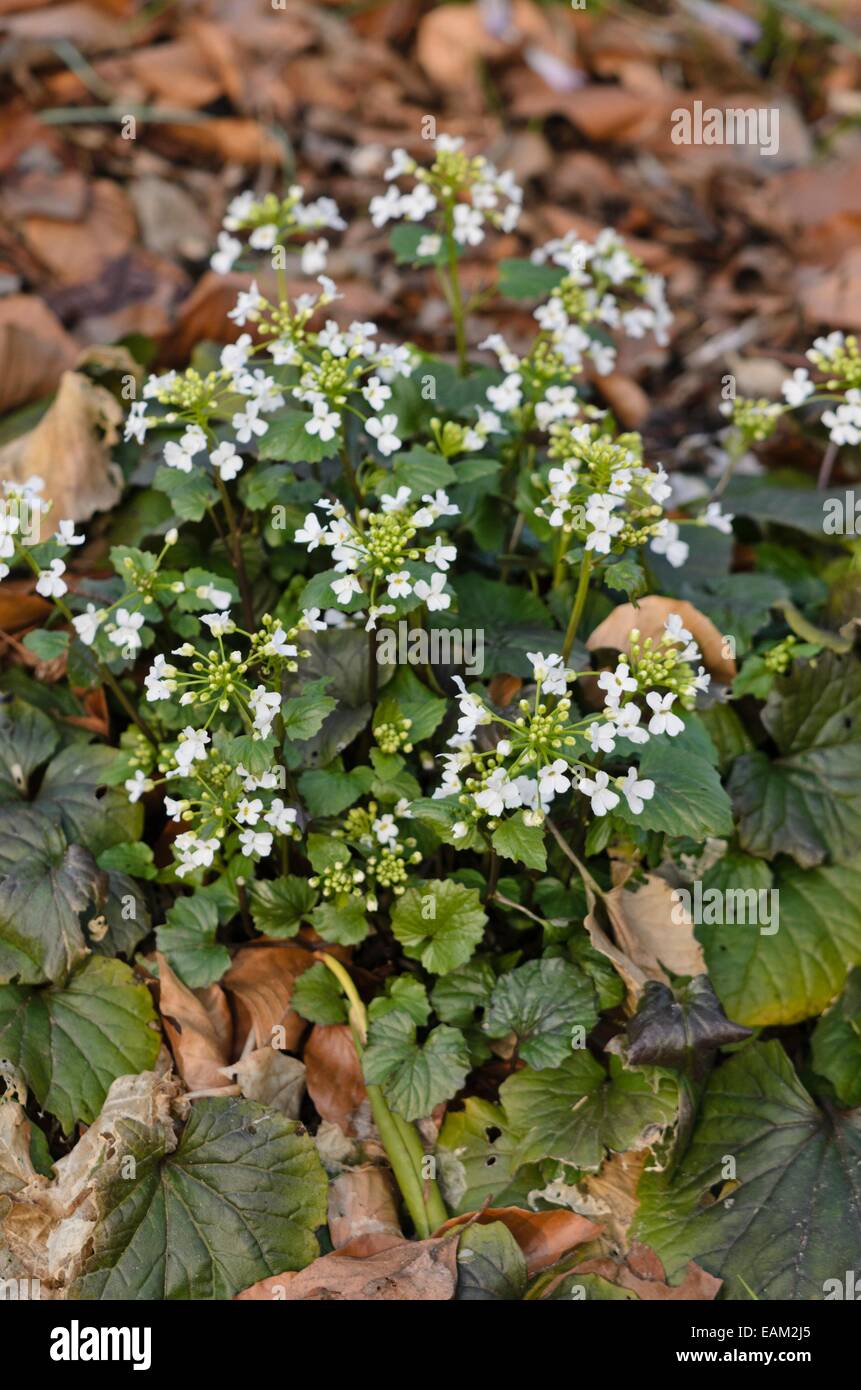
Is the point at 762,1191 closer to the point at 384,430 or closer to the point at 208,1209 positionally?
the point at 208,1209

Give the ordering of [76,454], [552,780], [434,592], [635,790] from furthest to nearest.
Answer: [76,454]
[434,592]
[635,790]
[552,780]

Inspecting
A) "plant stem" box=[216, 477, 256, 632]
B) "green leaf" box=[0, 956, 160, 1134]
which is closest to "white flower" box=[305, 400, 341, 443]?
"plant stem" box=[216, 477, 256, 632]

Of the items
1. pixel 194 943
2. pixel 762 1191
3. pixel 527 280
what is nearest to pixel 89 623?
pixel 194 943

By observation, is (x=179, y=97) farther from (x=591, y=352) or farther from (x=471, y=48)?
(x=591, y=352)

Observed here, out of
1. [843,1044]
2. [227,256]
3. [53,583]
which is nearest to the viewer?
[53,583]

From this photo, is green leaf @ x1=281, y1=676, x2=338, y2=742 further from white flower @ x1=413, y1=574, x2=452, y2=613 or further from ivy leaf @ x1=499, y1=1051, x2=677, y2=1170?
ivy leaf @ x1=499, y1=1051, x2=677, y2=1170

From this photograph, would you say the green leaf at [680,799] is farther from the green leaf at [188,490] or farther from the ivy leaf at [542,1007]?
the green leaf at [188,490]
